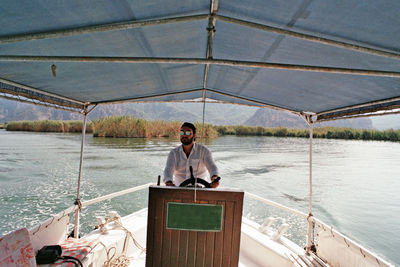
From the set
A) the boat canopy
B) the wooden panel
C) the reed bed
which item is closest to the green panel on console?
the wooden panel

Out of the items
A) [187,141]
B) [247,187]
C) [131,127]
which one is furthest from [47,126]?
[187,141]

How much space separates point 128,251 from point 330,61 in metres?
2.44

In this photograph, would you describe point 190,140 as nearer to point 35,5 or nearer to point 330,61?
point 330,61

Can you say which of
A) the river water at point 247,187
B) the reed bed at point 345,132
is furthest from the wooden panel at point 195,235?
the reed bed at point 345,132

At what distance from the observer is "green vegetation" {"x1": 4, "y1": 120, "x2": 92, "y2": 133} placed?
78.6ft

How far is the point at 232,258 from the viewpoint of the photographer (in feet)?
4.30

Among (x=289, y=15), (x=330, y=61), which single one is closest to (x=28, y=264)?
(x=289, y=15)

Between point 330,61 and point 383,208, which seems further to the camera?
point 383,208

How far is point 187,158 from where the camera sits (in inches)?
81.0

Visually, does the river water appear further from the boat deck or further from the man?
the man

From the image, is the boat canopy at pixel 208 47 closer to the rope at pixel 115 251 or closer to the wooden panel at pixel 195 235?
the wooden panel at pixel 195 235

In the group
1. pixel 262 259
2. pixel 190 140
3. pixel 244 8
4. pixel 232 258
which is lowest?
pixel 262 259

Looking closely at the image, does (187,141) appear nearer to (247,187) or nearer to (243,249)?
(243,249)

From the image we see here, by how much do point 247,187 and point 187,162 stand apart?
8.07 meters
